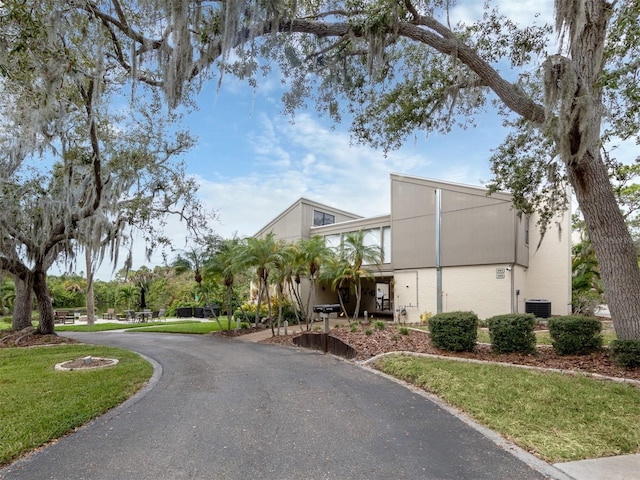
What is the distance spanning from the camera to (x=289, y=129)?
11.0 meters

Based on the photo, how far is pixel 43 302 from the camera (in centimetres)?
1383

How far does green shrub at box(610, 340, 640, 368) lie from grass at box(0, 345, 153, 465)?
8.12 meters

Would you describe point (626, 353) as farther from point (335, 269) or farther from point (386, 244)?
point (386, 244)

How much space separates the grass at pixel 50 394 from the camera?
4.28m

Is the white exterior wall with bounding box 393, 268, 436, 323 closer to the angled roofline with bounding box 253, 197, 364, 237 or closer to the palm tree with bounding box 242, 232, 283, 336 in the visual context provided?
the palm tree with bounding box 242, 232, 283, 336

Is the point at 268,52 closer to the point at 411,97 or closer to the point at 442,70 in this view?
the point at 411,97

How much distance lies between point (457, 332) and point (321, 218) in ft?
53.1

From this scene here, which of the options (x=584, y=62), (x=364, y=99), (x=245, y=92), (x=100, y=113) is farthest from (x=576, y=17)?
(x=100, y=113)

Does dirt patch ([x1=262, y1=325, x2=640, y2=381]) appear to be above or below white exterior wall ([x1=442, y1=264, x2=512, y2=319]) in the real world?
below

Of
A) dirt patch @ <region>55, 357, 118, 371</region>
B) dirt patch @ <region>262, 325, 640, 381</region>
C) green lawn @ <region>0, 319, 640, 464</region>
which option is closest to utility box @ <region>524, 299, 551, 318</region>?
dirt patch @ <region>262, 325, 640, 381</region>

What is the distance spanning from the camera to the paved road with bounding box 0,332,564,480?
11.3 feet

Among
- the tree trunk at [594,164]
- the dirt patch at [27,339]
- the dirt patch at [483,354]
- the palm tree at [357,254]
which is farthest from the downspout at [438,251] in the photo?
the dirt patch at [27,339]

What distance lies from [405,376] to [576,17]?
6418 millimetres

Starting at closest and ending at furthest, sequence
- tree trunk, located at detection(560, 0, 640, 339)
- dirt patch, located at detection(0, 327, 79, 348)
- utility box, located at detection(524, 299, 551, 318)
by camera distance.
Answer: tree trunk, located at detection(560, 0, 640, 339), dirt patch, located at detection(0, 327, 79, 348), utility box, located at detection(524, 299, 551, 318)
